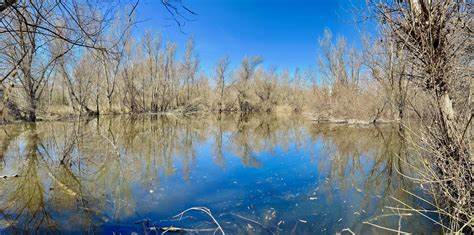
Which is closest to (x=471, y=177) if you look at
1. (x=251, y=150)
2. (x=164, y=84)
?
(x=251, y=150)

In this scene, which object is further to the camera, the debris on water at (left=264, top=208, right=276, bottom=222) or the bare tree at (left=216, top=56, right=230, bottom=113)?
the bare tree at (left=216, top=56, right=230, bottom=113)

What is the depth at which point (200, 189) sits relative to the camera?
21.0 feet

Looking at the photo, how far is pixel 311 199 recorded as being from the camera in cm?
587

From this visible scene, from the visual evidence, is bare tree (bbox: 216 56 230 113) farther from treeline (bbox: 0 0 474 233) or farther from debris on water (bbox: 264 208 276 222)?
debris on water (bbox: 264 208 276 222)

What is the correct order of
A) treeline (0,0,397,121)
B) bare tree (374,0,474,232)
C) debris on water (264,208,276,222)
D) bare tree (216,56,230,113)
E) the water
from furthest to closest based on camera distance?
bare tree (216,56,230,113) < treeline (0,0,397,121) < debris on water (264,208,276,222) < the water < bare tree (374,0,474,232)

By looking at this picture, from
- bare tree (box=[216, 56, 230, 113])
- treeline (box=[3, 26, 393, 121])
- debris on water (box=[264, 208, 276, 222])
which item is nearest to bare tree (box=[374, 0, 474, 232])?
debris on water (box=[264, 208, 276, 222])

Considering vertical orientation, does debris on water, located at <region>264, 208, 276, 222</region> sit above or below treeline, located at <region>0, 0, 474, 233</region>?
below

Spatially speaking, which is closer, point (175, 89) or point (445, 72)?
point (445, 72)

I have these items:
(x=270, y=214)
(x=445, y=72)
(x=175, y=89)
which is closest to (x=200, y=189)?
(x=270, y=214)

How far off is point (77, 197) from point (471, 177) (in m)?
6.59

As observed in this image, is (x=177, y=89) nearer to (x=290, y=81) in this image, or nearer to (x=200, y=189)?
(x=290, y=81)

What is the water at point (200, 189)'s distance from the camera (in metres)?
4.58

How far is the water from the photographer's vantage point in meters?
4.58

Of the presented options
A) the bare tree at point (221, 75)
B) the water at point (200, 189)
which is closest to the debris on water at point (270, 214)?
the water at point (200, 189)
